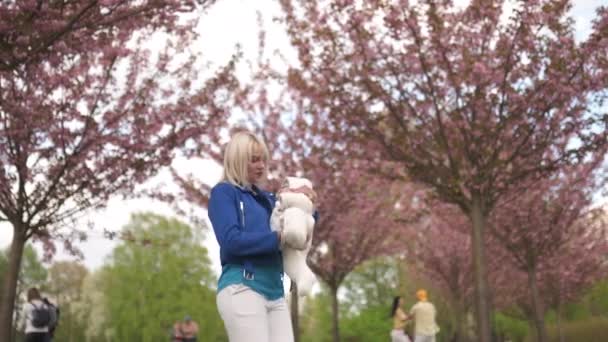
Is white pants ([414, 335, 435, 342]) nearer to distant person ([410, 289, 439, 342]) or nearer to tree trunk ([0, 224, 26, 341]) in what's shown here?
distant person ([410, 289, 439, 342])

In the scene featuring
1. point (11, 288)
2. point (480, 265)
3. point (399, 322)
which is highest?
point (480, 265)

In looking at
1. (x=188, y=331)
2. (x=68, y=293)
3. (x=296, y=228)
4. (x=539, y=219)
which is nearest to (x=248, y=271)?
(x=296, y=228)

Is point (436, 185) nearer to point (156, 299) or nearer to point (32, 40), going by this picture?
point (32, 40)

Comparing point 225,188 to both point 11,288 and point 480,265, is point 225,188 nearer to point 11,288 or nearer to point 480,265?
point 480,265

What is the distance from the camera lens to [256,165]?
371cm

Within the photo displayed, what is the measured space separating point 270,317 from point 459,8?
11.1 m

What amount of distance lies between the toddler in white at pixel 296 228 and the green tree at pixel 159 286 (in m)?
47.4

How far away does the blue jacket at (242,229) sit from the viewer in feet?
11.5

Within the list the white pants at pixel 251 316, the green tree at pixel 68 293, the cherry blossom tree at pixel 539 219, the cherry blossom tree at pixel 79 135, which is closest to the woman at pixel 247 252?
the white pants at pixel 251 316

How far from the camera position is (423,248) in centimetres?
3195

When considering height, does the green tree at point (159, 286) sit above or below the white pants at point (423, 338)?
above

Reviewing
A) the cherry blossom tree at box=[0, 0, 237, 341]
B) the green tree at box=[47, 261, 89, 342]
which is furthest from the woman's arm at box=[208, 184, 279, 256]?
the green tree at box=[47, 261, 89, 342]

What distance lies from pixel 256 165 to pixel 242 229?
324 millimetres

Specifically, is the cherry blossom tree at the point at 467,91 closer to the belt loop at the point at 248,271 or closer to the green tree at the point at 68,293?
the belt loop at the point at 248,271
